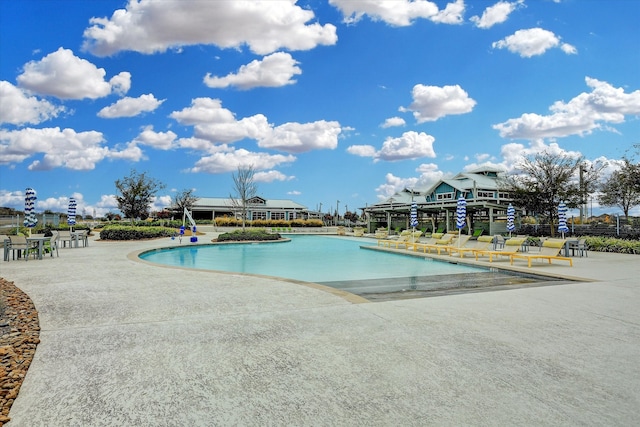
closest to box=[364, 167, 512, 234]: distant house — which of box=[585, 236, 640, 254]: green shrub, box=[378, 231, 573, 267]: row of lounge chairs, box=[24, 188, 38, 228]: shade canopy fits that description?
box=[585, 236, 640, 254]: green shrub

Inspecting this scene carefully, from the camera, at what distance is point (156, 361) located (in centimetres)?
336

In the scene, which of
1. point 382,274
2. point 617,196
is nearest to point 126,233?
point 382,274

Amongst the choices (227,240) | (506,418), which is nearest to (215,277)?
(506,418)

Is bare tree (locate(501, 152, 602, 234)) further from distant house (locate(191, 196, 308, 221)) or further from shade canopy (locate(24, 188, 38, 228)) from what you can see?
distant house (locate(191, 196, 308, 221))

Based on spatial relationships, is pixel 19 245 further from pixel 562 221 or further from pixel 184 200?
pixel 184 200

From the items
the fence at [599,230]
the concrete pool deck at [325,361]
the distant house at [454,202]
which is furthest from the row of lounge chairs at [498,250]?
the distant house at [454,202]

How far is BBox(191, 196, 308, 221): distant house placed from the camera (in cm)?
4603

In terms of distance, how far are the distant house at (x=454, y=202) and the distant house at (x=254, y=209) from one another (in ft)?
50.1

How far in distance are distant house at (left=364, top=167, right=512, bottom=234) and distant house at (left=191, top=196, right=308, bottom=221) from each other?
50.1ft

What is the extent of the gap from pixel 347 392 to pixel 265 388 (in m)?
0.61

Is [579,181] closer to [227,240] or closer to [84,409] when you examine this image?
[227,240]

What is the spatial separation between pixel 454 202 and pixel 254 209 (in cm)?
2686

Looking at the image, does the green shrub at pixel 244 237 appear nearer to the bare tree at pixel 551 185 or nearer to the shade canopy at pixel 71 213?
the shade canopy at pixel 71 213

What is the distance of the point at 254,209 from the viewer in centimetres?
4769
